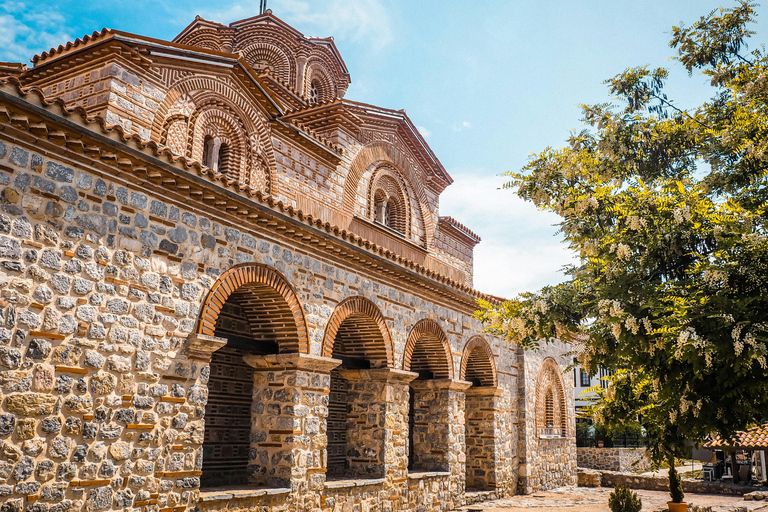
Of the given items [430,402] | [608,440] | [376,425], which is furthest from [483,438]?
[608,440]

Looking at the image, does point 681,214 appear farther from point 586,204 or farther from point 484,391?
point 484,391

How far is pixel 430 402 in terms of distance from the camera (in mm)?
10430

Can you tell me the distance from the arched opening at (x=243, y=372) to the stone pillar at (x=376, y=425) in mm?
1595

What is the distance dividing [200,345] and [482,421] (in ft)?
24.7

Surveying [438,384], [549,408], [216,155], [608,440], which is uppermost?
[216,155]

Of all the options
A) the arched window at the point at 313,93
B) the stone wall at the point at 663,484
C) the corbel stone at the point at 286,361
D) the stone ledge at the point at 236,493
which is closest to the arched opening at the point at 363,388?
the corbel stone at the point at 286,361

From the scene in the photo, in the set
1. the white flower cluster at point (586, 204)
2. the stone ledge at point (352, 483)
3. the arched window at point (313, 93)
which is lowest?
the stone ledge at point (352, 483)

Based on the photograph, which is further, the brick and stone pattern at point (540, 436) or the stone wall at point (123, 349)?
the brick and stone pattern at point (540, 436)

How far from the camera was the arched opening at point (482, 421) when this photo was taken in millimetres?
11758

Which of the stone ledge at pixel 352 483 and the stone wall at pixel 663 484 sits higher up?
the stone ledge at pixel 352 483

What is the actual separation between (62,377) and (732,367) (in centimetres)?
587

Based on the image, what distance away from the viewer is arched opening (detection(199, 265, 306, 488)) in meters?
6.70

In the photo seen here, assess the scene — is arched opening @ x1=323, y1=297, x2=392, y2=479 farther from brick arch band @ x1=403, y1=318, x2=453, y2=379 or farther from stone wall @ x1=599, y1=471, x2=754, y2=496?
stone wall @ x1=599, y1=471, x2=754, y2=496

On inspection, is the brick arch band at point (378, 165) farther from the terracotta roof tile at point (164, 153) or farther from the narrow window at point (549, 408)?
the narrow window at point (549, 408)
